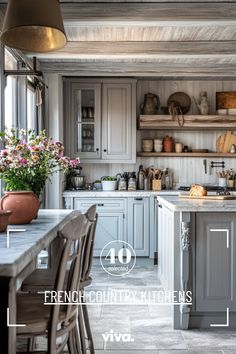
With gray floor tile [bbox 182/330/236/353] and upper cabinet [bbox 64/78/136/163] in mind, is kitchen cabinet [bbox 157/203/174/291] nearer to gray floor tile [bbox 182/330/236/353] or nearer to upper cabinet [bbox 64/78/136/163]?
gray floor tile [bbox 182/330/236/353]

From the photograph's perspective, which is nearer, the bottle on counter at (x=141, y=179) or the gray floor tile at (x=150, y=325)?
the gray floor tile at (x=150, y=325)

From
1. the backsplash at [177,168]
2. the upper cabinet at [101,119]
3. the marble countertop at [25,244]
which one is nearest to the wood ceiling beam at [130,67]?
the upper cabinet at [101,119]

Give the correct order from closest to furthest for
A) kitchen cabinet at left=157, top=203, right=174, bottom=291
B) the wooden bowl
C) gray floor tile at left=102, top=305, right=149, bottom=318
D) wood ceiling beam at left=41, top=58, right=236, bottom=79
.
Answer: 1. the wooden bowl
2. kitchen cabinet at left=157, top=203, right=174, bottom=291
3. gray floor tile at left=102, top=305, right=149, bottom=318
4. wood ceiling beam at left=41, top=58, right=236, bottom=79

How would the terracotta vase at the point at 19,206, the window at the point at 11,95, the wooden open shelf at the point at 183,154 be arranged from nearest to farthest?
1. the terracotta vase at the point at 19,206
2. the window at the point at 11,95
3. the wooden open shelf at the point at 183,154

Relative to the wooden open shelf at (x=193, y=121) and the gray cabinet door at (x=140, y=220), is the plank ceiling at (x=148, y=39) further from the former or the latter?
the gray cabinet door at (x=140, y=220)

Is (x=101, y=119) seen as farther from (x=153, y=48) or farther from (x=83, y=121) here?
(x=153, y=48)

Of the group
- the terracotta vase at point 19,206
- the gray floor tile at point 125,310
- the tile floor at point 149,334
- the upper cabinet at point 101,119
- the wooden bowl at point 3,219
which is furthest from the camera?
the upper cabinet at point 101,119

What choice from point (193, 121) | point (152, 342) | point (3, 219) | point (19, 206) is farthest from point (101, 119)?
point (3, 219)

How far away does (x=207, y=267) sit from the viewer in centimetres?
354

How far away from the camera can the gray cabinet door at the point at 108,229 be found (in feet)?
20.1

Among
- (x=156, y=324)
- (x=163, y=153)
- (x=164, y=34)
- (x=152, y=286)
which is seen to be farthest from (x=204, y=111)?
(x=156, y=324)

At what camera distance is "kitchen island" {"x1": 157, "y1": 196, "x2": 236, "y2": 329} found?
352cm

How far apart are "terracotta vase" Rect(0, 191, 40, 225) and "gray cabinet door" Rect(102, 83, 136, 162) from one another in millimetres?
3925

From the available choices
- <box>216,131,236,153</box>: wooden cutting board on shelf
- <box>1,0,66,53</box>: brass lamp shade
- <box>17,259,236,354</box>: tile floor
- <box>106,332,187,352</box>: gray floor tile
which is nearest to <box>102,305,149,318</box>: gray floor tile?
<box>17,259,236,354</box>: tile floor
